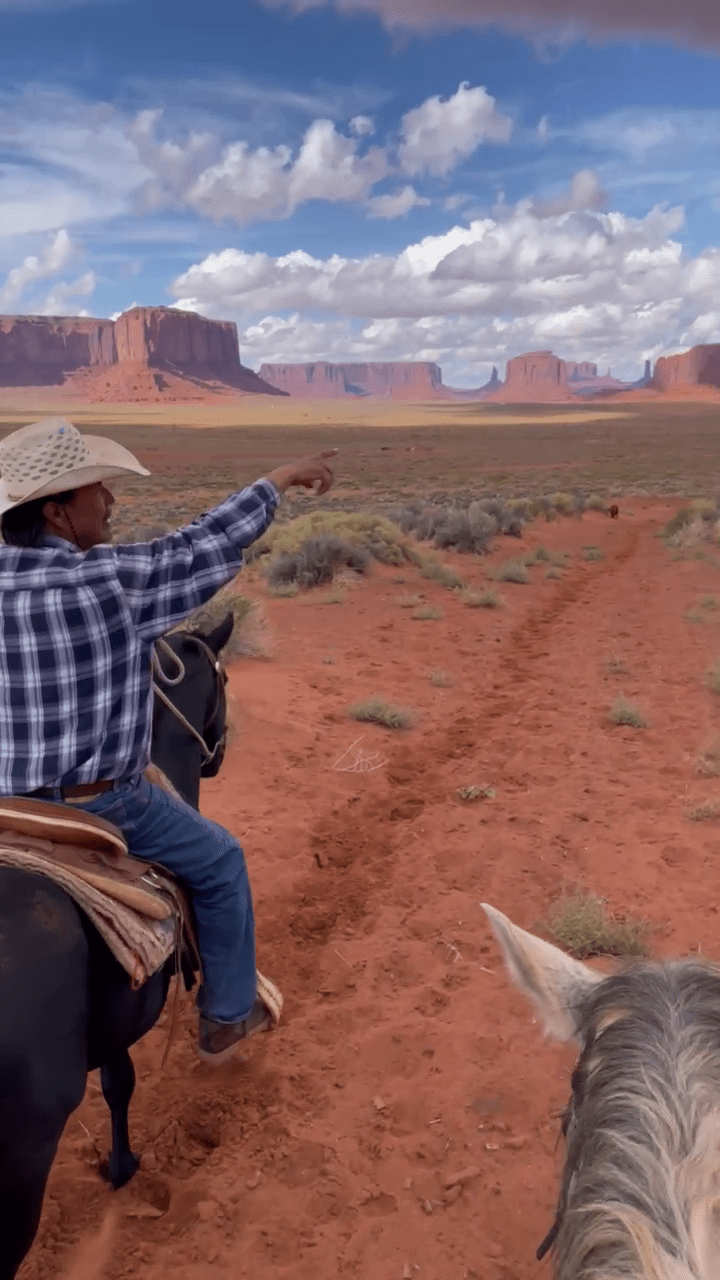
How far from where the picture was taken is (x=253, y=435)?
7862 cm

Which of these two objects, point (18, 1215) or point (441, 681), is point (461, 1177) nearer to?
point (18, 1215)

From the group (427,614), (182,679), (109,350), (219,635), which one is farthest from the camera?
(109,350)

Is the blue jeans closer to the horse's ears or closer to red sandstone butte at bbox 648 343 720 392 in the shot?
the horse's ears

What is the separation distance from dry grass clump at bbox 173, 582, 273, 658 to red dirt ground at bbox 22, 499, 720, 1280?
0.25 metres

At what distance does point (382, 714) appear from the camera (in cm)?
775

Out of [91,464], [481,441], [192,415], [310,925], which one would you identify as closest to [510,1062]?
[310,925]

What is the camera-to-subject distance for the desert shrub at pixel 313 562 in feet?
43.7

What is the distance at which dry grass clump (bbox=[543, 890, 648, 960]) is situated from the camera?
4.45 meters

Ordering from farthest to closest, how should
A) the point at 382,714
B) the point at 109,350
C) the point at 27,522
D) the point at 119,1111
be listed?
the point at 109,350 < the point at 382,714 < the point at 119,1111 < the point at 27,522

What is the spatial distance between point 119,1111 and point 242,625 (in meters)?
6.69

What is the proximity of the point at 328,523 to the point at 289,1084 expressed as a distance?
12650 mm

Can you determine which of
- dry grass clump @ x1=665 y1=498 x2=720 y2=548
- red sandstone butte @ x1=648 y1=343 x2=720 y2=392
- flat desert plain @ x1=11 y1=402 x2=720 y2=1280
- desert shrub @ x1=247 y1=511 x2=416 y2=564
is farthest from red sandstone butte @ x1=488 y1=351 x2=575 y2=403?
flat desert plain @ x1=11 y1=402 x2=720 y2=1280

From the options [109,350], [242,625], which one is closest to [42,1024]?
[242,625]

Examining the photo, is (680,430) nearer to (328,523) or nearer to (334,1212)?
(328,523)
